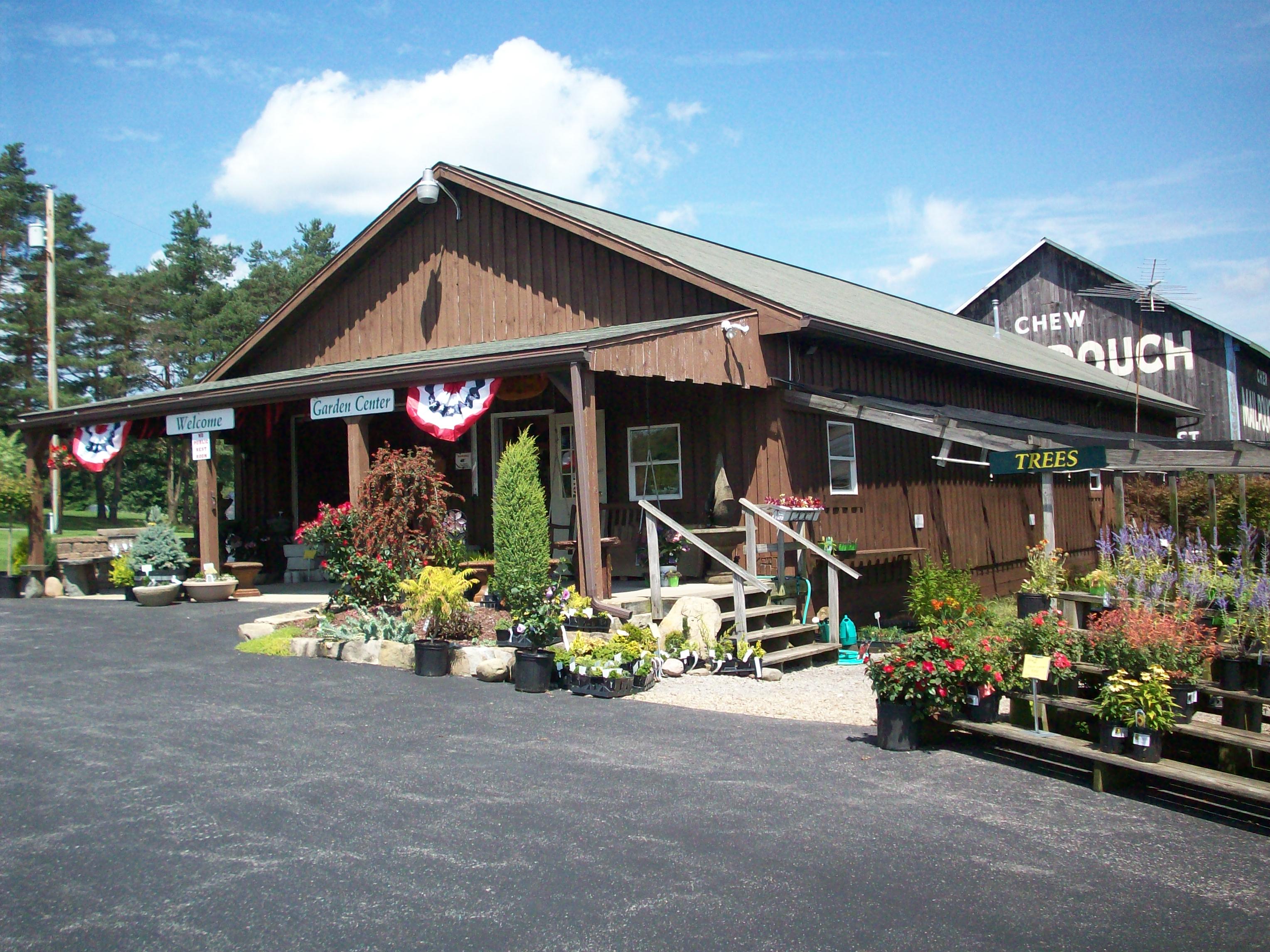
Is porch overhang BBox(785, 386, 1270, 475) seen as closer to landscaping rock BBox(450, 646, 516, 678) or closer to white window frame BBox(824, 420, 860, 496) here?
white window frame BBox(824, 420, 860, 496)

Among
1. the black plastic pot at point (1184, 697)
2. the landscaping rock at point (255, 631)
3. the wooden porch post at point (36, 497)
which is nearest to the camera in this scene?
the black plastic pot at point (1184, 697)

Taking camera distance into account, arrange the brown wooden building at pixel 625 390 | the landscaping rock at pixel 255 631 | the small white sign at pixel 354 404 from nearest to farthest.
A: the landscaping rock at pixel 255 631 < the brown wooden building at pixel 625 390 < the small white sign at pixel 354 404

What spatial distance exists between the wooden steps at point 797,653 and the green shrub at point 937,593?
1.75 m

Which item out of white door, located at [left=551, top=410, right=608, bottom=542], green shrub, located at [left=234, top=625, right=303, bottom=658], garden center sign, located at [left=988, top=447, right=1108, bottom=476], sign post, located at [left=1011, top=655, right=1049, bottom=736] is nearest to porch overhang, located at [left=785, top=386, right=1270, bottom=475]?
garden center sign, located at [left=988, top=447, right=1108, bottom=476]

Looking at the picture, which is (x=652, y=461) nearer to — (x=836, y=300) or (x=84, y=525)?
(x=836, y=300)

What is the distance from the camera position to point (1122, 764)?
5883 millimetres

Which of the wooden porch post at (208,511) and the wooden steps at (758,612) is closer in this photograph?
the wooden steps at (758,612)

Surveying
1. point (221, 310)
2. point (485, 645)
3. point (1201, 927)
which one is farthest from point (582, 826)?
point (221, 310)

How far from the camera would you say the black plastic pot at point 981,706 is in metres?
6.79

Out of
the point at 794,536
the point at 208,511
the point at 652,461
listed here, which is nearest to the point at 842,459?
the point at 652,461

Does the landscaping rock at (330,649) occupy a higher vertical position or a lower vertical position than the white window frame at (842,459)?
lower

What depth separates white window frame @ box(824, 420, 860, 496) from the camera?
1357 centimetres

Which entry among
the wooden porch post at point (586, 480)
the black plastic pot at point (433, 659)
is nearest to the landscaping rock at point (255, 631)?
the black plastic pot at point (433, 659)

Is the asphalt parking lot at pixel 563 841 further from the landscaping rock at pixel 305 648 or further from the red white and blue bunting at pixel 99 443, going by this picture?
the red white and blue bunting at pixel 99 443
